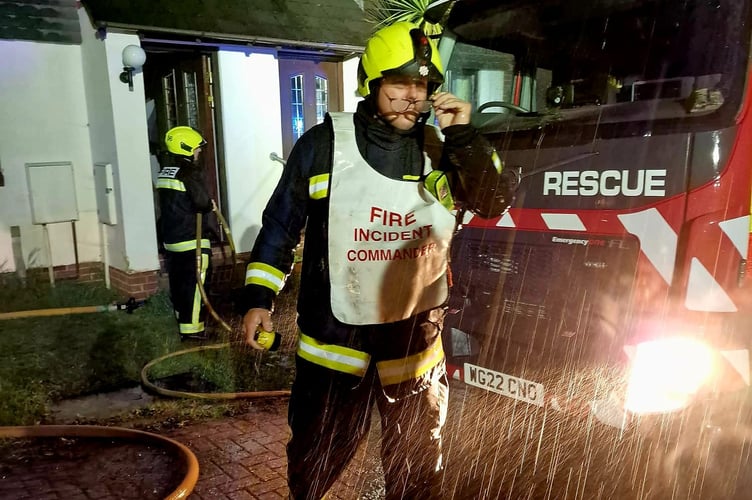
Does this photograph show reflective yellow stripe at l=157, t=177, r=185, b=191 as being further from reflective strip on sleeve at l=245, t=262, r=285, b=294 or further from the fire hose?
reflective strip on sleeve at l=245, t=262, r=285, b=294

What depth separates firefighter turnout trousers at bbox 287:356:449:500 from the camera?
232cm

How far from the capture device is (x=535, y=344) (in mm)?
2863

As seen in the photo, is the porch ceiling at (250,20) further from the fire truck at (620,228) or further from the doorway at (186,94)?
the fire truck at (620,228)

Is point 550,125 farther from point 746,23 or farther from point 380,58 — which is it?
A: point 380,58

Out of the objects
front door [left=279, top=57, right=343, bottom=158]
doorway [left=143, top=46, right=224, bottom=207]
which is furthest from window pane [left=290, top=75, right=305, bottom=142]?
doorway [left=143, top=46, right=224, bottom=207]

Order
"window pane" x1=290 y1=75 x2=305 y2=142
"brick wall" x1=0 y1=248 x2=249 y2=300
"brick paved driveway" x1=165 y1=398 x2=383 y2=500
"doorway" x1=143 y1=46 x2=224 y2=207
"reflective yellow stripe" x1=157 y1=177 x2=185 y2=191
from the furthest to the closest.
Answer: "window pane" x1=290 y1=75 x2=305 y2=142 < "doorway" x1=143 y1=46 x2=224 y2=207 < "brick wall" x1=0 y1=248 x2=249 y2=300 < "reflective yellow stripe" x1=157 y1=177 x2=185 y2=191 < "brick paved driveway" x1=165 y1=398 x2=383 y2=500

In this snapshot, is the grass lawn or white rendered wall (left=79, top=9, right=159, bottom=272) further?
white rendered wall (left=79, top=9, right=159, bottom=272)

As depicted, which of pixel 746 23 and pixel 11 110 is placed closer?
pixel 746 23

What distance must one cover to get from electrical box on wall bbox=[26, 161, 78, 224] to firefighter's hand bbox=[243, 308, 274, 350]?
5.49m

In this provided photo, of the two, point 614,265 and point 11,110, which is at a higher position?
point 11,110

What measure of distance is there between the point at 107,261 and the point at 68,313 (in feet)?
3.57

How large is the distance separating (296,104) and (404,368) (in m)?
6.51

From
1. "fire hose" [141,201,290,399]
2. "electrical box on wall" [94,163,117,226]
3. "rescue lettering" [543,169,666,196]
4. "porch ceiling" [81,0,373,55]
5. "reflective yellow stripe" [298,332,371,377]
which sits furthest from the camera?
"electrical box on wall" [94,163,117,226]

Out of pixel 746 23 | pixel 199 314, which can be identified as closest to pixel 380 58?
pixel 746 23
